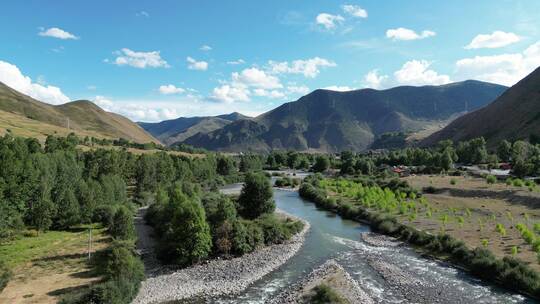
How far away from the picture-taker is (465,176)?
134 metres

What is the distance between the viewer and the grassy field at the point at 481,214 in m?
56.2

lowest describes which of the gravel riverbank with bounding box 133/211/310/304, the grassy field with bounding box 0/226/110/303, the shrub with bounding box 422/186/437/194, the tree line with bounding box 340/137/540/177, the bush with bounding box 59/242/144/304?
the gravel riverbank with bounding box 133/211/310/304

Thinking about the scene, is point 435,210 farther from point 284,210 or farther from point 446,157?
point 446,157

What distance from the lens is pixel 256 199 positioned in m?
76.1

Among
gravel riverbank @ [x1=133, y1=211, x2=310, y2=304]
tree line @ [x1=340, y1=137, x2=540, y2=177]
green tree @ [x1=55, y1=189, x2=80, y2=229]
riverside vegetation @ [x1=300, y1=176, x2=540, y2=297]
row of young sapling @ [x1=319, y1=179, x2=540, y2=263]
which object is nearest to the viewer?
gravel riverbank @ [x1=133, y1=211, x2=310, y2=304]

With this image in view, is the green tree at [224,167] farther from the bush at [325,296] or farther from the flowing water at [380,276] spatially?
the bush at [325,296]

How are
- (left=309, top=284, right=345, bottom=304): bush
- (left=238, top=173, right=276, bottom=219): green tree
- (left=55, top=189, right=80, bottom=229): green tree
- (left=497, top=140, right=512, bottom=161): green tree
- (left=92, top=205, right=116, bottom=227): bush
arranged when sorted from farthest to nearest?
(left=497, top=140, right=512, bottom=161): green tree < (left=92, top=205, right=116, bottom=227): bush < (left=238, top=173, right=276, bottom=219): green tree < (left=55, top=189, right=80, bottom=229): green tree < (left=309, top=284, right=345, bottom=304): bush

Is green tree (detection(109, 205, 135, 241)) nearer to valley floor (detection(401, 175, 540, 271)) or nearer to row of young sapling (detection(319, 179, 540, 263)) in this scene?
valley floor (detection(401, 175, 540, 271))

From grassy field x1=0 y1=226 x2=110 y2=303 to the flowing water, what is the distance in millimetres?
18621

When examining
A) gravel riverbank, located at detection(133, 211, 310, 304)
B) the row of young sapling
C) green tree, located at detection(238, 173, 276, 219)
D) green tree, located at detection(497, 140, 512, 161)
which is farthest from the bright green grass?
green tree, located at detection(497, 140, 512, 161)

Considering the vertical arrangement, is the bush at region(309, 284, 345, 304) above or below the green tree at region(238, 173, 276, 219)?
below

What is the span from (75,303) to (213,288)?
14203mm

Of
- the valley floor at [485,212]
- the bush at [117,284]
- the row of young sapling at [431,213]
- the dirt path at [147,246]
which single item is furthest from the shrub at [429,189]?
the bush at [117,284]

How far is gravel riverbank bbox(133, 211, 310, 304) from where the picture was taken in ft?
139
